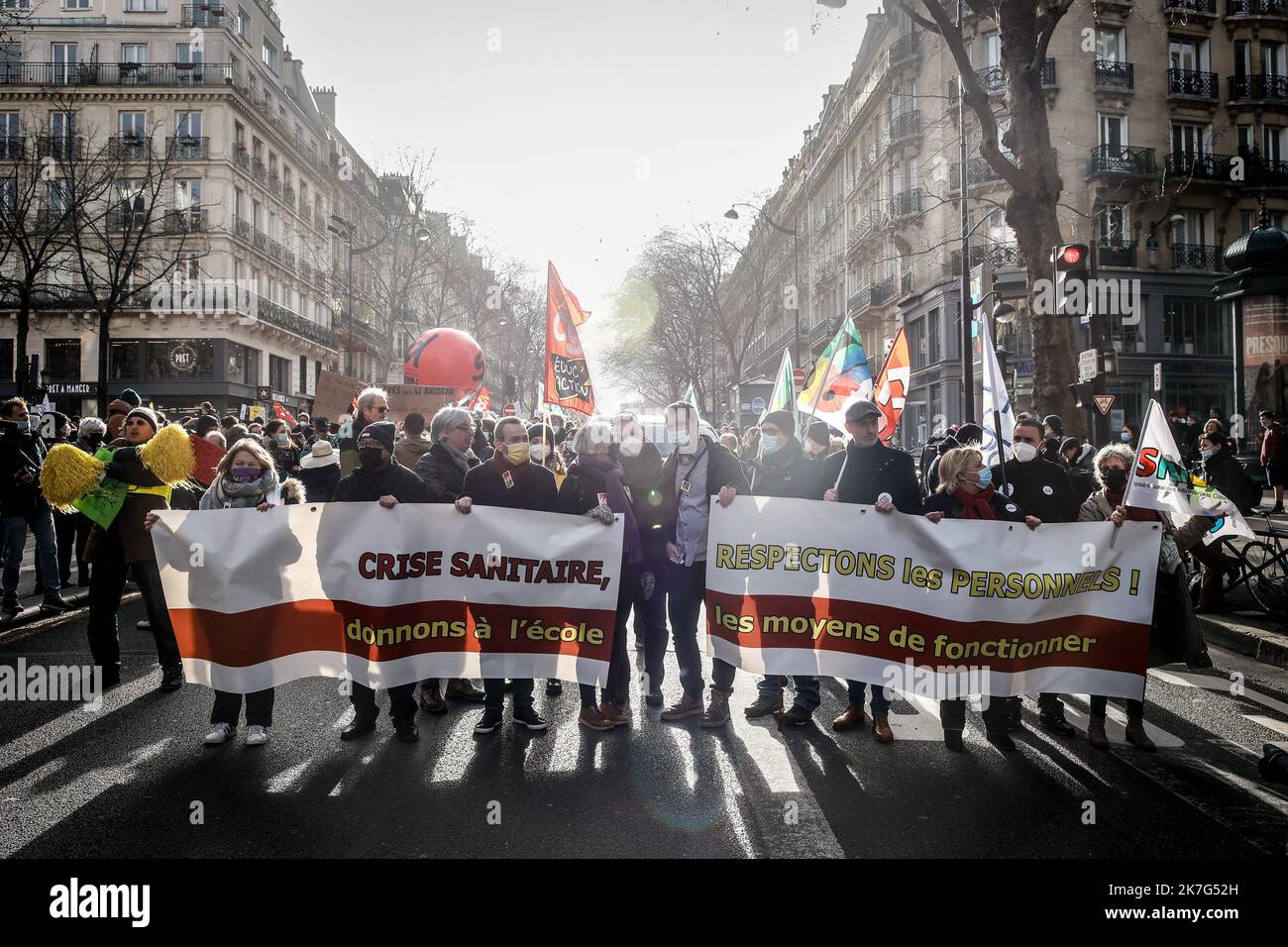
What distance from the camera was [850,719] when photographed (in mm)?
5574

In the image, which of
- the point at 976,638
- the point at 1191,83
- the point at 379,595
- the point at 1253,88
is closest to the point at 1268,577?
the point at 976,638

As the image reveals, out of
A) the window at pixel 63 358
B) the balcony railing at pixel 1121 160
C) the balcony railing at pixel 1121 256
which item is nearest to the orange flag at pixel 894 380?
the balcony railing at pixel 1121 256

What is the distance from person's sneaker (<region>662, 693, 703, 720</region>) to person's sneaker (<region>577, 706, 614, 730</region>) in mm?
392

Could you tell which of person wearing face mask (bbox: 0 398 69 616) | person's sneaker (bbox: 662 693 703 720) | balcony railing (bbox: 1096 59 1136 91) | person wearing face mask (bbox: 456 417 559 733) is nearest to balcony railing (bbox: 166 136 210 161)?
person wearing face mask (bbox: 0 398 69 616)

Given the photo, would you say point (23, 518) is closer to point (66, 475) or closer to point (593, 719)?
point (66, 475)

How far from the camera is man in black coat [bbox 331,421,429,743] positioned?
5.28 meters

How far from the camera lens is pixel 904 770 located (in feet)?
15.6

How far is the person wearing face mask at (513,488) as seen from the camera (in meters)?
5.45

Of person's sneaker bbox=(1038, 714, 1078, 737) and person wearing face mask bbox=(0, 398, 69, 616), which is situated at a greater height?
person wearing face mask bbox=(0, 398, 69, 616)

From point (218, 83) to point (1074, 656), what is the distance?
4476cm

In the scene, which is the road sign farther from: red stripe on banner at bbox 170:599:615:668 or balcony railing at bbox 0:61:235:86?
balcony railing at bbox 0:61:235:86

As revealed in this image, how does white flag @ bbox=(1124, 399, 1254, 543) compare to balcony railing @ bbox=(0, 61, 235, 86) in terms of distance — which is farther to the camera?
balcony railing @ bbox=(0, 61, 235, 86)
